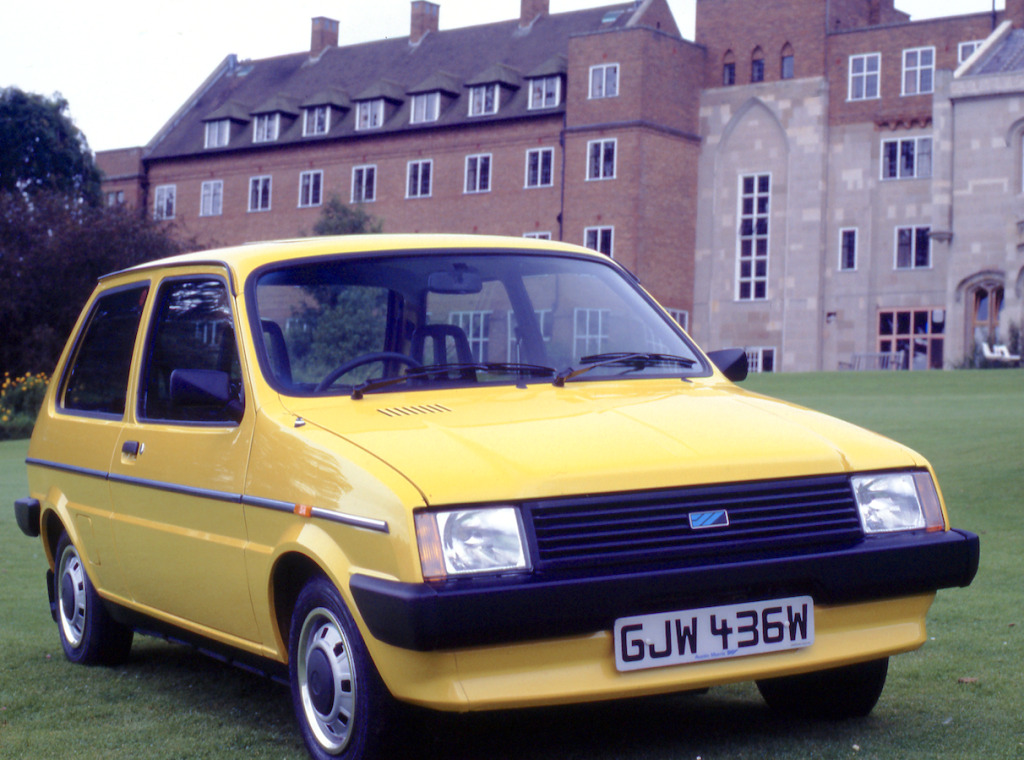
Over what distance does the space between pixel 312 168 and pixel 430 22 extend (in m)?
9.88

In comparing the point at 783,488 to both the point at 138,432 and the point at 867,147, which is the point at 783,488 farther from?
the point at 867,147

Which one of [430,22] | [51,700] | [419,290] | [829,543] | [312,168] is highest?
[430,22]

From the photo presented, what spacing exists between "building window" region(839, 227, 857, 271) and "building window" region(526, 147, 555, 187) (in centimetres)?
1200

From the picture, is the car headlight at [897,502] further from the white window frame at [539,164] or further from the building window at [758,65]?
the building window at [758,65]

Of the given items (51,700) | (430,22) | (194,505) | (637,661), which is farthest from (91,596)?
(430,22)

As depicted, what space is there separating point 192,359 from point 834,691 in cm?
287

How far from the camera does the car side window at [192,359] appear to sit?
16.9 ft

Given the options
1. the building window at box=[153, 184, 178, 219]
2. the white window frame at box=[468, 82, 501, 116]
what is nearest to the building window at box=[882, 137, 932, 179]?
the white window frame at box=[468, 82, 501, 116]

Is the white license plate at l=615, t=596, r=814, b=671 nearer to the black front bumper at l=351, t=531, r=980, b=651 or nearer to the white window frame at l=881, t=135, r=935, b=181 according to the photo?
the black front bumper at l=351, t=531, r=980, b=651

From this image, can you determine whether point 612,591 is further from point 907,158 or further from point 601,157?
point 907,158

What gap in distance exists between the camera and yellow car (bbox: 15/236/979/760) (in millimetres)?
4066

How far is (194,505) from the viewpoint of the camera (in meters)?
5.35

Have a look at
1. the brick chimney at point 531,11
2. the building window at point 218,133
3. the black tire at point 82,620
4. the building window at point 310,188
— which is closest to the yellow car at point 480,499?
the black tire at point 82,620

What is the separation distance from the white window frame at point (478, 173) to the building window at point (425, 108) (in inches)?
115
